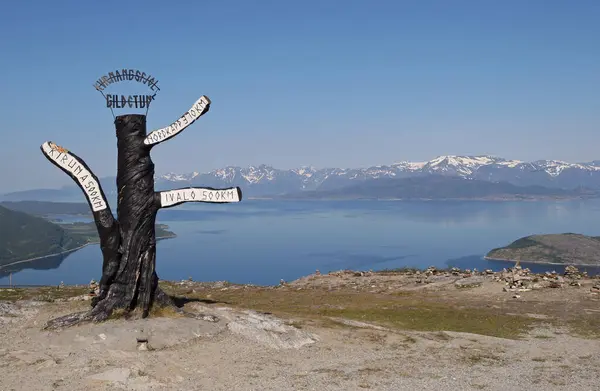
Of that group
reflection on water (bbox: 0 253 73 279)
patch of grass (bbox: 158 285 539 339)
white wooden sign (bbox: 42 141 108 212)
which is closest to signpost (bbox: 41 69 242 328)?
white wooden sign (bbox: 42 141 108 212)

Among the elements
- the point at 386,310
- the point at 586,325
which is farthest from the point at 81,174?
the point at 586,325

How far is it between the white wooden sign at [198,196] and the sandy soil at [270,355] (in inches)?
157

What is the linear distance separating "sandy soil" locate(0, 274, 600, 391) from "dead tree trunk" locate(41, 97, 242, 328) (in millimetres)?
1306

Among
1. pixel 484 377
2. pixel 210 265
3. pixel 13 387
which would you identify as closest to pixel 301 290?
pixel 484 377

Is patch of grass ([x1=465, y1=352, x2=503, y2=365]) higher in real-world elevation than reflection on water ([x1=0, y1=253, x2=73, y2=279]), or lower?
higher

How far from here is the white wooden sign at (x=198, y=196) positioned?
18.6 m

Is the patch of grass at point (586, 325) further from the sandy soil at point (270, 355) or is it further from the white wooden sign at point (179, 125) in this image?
the white wooden sign at point (179, 125)

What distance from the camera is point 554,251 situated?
14788 centimetres

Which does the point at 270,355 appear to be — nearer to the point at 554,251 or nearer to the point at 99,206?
the point at 99,206

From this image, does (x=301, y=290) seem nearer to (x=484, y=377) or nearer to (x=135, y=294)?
(x=135, y=294)

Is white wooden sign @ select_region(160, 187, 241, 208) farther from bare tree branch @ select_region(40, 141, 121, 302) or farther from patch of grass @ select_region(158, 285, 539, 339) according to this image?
patch of grass @ select_region(158, 285, 539, 339)

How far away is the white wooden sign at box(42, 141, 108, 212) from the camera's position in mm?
17938

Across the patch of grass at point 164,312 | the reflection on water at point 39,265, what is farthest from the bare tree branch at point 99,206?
the reflection on water at point 39,265

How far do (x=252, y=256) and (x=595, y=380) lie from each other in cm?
15269
